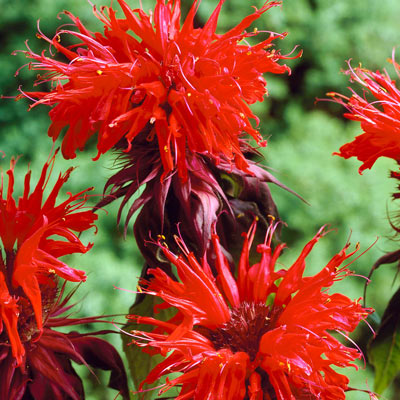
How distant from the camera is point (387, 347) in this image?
21.3 inches

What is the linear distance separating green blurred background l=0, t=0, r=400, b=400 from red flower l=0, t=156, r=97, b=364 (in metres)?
0.88

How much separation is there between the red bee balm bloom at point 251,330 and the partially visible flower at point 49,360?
0.13 ft

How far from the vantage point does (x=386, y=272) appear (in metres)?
1.74

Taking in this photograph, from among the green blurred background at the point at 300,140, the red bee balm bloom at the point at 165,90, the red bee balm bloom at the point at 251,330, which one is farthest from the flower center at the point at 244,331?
the green blurred background at the point at 300,140

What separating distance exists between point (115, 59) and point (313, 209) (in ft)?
4.06

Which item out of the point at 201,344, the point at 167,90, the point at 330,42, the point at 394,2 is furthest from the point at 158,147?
the point at 394,2

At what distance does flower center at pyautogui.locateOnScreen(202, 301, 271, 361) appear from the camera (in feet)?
1.48

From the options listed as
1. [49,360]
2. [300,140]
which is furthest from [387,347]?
[300,140]

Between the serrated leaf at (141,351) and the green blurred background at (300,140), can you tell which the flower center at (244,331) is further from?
the green blurred background at (300,140)

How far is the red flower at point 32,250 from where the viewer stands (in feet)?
1.32

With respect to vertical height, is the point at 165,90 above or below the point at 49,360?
above

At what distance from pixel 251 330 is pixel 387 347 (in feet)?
0.51

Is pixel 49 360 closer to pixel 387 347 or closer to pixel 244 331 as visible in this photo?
pixel 244 331

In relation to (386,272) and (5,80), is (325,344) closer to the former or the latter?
(386,272)
